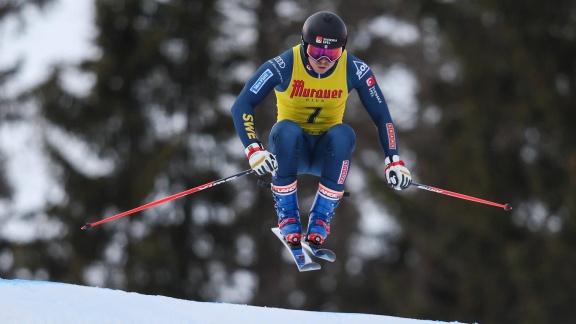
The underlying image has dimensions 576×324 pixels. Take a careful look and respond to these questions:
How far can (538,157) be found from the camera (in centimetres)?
2117

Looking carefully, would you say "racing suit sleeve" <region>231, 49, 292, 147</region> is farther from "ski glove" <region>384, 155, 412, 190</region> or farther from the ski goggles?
"ski glove" <region>384, 155, 412, 190</region>

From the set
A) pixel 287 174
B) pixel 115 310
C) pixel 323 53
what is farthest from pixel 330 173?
pixel 115 310

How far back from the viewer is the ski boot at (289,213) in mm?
9586

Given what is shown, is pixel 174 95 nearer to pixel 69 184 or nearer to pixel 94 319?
pixel 69 184

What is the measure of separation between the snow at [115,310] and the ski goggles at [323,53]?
6.33 ft

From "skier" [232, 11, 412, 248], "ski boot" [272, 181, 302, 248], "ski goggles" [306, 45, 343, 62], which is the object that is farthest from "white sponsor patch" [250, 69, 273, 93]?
"ski boot" [272, 181, 302, 248]

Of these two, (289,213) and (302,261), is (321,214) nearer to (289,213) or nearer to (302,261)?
(289,213)

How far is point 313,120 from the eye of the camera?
9.59 m

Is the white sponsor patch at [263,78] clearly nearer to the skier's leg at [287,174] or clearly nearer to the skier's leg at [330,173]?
the skier's leg at [287,174]

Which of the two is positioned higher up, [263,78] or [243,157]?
[243,157]

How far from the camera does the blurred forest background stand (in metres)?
21.0

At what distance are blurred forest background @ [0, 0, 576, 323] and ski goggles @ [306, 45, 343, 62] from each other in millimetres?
11562

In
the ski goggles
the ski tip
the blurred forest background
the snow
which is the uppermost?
the blurred forest background

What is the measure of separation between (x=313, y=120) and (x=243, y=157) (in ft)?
43.1
